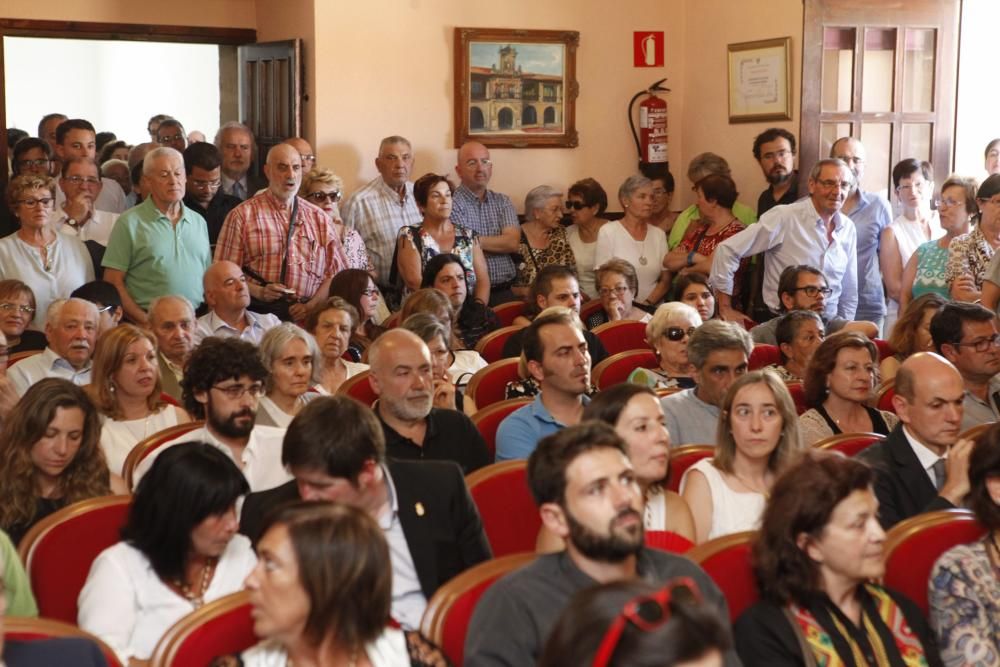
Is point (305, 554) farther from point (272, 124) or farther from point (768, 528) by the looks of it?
point (272, 124)

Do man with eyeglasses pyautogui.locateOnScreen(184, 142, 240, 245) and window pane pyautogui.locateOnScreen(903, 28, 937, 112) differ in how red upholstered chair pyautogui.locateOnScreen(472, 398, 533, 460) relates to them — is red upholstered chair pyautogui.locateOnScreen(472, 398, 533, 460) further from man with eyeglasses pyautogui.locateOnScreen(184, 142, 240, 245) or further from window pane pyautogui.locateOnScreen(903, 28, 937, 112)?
window pane pyautogui.locateOnScreen(903, 28, 937, 112)

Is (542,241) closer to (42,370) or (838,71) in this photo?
(838,71)

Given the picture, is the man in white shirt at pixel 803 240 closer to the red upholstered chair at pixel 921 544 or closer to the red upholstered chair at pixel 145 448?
the red upholstered chair at pixel 145 448

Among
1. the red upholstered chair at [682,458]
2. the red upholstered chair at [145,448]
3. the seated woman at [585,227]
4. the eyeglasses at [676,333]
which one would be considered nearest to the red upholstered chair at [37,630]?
the red upholstered chair at [145,448]

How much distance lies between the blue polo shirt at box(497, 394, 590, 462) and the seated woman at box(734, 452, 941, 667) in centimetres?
136

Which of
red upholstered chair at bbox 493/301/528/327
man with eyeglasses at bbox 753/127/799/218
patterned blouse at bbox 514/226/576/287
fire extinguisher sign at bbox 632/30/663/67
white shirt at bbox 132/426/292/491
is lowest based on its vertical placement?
white shirt at bbox 132/426/292/491

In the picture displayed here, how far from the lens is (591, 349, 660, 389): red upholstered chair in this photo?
5316mm

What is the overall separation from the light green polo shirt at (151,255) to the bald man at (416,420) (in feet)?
8.48

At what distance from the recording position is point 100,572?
114 inches

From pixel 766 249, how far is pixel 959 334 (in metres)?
2.34

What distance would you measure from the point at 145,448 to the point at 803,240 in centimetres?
413

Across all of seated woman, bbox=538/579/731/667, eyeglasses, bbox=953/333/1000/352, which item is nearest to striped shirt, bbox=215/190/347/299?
eyeglasses, bbox=953/333/1000/352

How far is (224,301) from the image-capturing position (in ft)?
19.4

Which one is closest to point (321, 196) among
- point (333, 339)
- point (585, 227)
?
point (585, 227)
